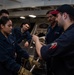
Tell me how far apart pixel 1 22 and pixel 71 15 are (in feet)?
3.87

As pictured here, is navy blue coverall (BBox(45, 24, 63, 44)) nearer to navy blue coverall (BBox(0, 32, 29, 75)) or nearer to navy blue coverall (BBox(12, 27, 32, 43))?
navy blue coverall (BBox(0, 32, 29, 75))

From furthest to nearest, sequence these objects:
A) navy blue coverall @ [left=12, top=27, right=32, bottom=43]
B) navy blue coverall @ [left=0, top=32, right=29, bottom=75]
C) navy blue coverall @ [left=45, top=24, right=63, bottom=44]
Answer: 1. navy blue coverall @ [left=12, top=27, right=32, bottom=43]
2. navy blue coverall @ [left=45, top=24, right=63, bottom=44]
3. navy blue coverall @ [left=0, top=32, right=29, bottom=75]

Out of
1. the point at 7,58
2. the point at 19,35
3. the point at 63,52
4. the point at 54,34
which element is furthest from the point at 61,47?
the point at 19,35

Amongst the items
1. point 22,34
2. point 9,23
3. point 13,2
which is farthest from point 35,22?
point 9,23

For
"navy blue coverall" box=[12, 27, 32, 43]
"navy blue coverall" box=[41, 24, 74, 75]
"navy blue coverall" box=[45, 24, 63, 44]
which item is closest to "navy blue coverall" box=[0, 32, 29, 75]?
"navy blue coverall" box=[41, 24, 74, 75]

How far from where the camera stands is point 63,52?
2.07 m

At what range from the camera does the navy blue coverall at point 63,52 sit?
6.72 ft

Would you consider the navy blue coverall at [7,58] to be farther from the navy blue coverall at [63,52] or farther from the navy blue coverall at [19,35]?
the navy blue coverall at [19,35]

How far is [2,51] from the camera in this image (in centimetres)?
271

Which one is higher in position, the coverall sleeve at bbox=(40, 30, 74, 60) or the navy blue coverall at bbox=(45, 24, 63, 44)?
the coverall sleeve at bbox=(40, 30, 74, 60)

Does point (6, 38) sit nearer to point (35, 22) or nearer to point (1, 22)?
point (1, 22)

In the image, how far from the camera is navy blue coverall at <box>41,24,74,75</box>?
6.72 ft

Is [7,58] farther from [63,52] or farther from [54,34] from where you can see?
[54,34]

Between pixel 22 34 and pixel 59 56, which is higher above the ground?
pixel 59 56
